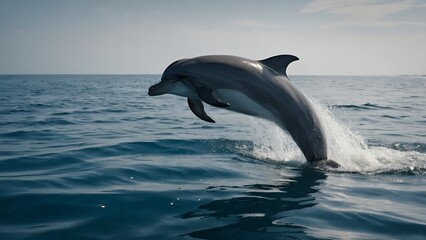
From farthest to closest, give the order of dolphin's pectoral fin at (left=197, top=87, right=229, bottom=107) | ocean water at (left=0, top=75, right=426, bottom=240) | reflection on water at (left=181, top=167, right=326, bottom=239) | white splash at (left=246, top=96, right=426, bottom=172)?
1. white splash at (left=246, top=96, right=426, bottom=172)
2. dolphin's pectoral fin at (left=197, top=87, right=229, bottom=107)
3. ocean water at (left=0, top=75, right=426, bottom=240)
4. reflection on water at (left=181, top=167, right=326, bottom=239)

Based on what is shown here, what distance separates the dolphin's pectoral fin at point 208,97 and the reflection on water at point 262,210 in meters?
1.59

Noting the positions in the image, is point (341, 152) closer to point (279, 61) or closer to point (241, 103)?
point (279, 61)

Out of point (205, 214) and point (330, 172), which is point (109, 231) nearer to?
point (205, 214)

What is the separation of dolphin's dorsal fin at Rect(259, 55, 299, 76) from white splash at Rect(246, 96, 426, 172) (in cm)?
136

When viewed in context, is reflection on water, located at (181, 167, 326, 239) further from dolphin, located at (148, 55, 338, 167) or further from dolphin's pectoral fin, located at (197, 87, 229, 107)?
dolphin's pectoral fin, located at (197, 87, 229, 107)

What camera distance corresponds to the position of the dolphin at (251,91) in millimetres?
7570

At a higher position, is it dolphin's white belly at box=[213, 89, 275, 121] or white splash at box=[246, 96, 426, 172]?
dolphin's white belly at box=[213, 89, 275, 121]

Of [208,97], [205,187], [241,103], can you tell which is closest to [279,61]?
[241,103]

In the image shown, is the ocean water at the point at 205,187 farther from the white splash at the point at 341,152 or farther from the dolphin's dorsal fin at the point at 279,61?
the dolphin's dorsal fin at the point at 279,61

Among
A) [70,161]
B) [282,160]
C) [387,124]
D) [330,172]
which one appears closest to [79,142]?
[70,161]

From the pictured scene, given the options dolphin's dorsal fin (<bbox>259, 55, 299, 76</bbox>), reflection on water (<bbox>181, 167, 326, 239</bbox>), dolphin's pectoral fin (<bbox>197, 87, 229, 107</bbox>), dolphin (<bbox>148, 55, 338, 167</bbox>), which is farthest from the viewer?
dolphin's dorsal fin (<bbox>259, 55, 299, 76</bbox>)

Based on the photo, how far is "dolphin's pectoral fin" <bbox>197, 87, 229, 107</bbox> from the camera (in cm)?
717

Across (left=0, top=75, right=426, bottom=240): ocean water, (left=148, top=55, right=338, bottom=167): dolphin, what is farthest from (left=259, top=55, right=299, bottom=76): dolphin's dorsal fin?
(left=0, top=75, right=426, bottom=240): ocean water

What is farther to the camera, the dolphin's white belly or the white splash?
the white splash
